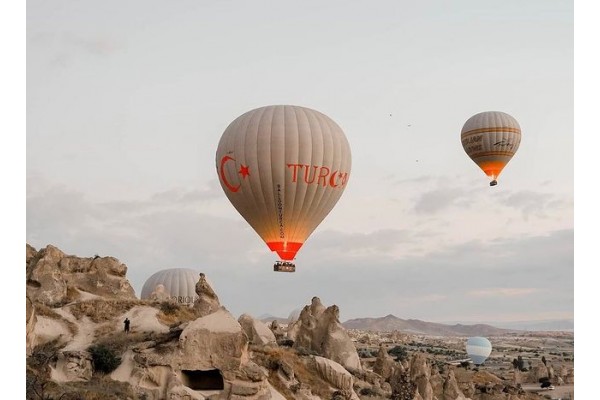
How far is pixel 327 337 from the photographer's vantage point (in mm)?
40750

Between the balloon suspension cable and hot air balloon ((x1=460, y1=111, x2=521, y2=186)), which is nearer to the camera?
the balloon suspension cable

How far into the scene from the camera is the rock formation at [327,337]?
131ft

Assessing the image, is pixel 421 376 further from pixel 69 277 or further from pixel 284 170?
pixel 69 277

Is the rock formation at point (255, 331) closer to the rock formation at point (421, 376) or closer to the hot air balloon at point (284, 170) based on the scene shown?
the hot air balloon at point (284, 170)

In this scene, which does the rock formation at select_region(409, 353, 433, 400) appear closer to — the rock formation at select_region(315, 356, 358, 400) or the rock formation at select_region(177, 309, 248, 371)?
the rock formation at select_region(315, 356, 358, 400)

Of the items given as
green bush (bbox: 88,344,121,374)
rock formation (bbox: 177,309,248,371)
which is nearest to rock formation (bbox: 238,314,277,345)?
green bush (bbox: 88,344,121,374)

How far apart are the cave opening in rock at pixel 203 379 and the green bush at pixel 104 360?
2.88 metres

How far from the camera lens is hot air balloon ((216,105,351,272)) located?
38.4 metres

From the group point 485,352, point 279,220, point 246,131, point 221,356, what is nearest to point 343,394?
point 221,356

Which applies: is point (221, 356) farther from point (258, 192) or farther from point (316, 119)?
point (316, 119)

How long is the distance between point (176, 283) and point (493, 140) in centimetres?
3031

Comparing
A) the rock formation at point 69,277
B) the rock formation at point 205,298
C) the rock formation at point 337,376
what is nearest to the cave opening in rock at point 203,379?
the rock formation at point 337,376

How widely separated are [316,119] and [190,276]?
34.1 meters

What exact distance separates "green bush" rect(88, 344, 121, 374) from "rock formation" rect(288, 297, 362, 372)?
11.7m
